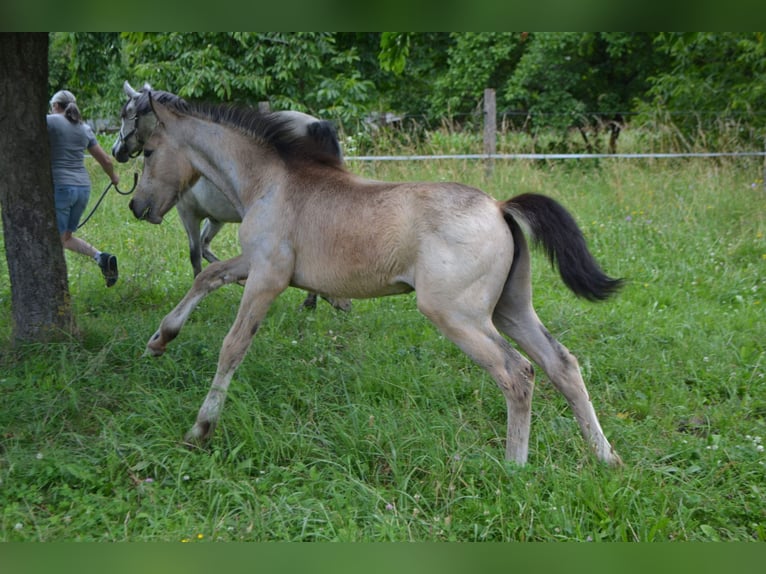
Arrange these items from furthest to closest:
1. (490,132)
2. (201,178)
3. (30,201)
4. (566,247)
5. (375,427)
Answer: (490,132), (201,178), (30,201), (375,427), (566,247)

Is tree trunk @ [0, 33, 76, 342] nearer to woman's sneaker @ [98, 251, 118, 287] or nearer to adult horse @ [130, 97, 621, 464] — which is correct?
adult horse @ [130, 97, 621, 464]

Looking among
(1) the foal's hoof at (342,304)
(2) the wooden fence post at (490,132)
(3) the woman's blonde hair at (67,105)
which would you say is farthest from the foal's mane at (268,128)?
(2) the wooden fence post at (490,132)

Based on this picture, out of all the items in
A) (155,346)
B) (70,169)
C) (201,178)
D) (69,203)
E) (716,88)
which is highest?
(716,88)

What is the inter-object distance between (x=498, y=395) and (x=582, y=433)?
791mm

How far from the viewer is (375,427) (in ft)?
13.1

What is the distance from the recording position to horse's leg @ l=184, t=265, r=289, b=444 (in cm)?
410

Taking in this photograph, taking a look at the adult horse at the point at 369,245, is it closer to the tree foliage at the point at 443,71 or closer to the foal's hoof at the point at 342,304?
the tree foliage at the point at 443,71

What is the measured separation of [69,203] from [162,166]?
2.86 metres

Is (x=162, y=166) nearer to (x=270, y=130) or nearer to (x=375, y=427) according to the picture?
(x=270, y=130)

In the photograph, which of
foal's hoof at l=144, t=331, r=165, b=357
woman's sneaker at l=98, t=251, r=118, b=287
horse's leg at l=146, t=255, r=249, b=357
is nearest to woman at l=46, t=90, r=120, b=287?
woman's sneaker at l=98, t=251, r=118, b=287

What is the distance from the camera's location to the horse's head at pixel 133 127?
18.2 feet

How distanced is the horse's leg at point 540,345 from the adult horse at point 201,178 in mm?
1661

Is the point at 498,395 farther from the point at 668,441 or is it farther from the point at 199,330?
the point at 199,330

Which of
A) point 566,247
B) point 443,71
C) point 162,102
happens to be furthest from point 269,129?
point 443,71
